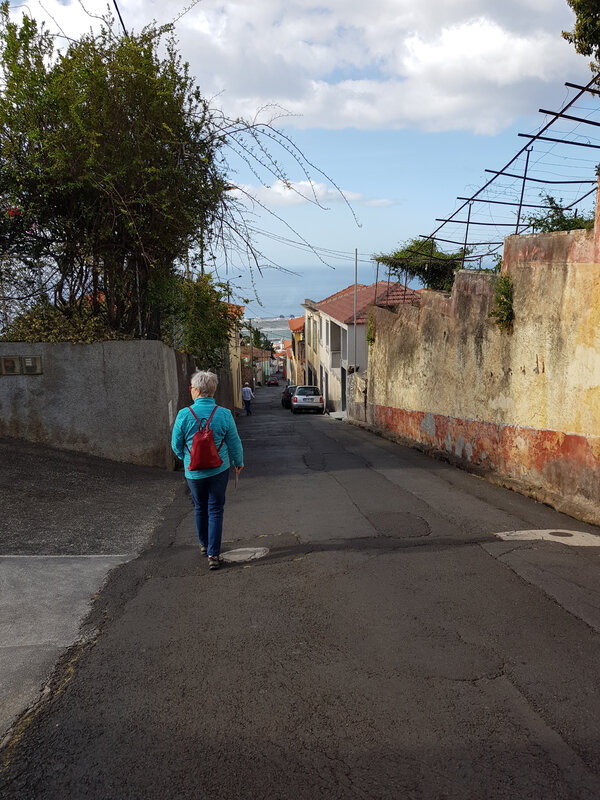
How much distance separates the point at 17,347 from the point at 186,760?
8722 mm

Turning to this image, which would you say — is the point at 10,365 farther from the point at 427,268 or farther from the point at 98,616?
the point at 427,268

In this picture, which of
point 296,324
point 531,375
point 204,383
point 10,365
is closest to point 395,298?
point 531,375

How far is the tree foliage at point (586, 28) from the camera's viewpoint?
13.1m

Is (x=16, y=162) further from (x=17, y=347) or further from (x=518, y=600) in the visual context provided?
(x=518, y=600)

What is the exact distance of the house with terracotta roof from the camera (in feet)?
127

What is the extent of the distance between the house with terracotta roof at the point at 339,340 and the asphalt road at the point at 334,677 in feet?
89.2

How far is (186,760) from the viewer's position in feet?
9.75

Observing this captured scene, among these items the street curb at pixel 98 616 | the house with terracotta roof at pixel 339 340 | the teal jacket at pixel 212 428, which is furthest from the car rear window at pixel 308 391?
the teal jacket at pixel 212 428

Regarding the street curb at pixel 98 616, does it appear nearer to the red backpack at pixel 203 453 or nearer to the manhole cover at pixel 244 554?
the manhole cover at pixel 244 554

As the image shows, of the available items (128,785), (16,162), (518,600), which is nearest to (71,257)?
(16,162)

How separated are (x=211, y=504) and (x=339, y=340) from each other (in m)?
39.4

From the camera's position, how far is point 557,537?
23.2ft

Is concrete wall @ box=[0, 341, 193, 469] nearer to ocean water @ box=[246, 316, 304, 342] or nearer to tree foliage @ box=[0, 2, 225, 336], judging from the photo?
tree foliage @ box=[0, 2, 225, 336]

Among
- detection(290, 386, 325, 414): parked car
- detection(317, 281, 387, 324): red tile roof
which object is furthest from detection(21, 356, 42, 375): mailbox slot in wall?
detection(290, 386, 325, 414): parked car
